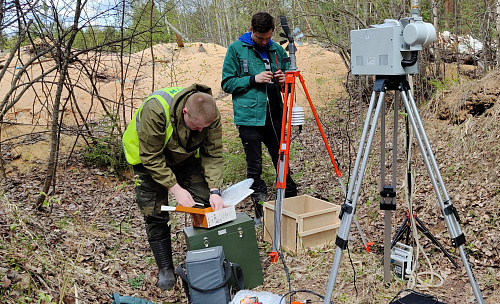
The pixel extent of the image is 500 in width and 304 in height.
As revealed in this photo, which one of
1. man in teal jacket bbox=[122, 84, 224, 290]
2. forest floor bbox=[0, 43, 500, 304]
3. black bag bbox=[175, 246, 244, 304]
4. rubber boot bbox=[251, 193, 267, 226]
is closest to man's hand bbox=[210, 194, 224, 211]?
man in teal jacket bbox=[122, 84, 224, 290]

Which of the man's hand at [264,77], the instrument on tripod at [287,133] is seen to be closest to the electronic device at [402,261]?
the instrument on tripod at [287,133]

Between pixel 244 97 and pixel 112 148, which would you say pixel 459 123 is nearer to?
pixel 244 97

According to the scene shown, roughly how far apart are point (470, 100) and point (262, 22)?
330 centimetres

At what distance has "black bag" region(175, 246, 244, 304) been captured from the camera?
2799mm

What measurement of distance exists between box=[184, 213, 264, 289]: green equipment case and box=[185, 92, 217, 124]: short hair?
841 mm

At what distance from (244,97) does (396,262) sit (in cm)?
196

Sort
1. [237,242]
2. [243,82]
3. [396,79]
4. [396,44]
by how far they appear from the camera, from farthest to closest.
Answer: [243,82] → [237,242] → [396,79] → [396,44]

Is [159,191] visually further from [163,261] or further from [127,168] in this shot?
[127,168]

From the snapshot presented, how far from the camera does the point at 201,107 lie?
2824 millimetres

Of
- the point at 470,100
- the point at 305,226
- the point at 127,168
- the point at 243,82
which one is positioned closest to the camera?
the point at 305,226

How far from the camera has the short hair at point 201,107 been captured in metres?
2.83

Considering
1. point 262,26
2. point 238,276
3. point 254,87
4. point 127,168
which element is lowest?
point 238,276

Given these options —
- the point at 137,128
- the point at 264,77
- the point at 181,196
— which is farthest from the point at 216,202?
the point at 264,77

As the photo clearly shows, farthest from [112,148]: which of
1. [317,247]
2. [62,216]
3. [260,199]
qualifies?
[317,247]
